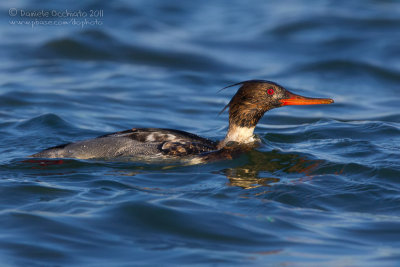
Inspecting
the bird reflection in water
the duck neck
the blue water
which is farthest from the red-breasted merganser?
the bird reflection in water

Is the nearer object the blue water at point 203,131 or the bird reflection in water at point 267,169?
the blue water at point 203,131

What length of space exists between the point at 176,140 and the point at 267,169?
136 centimetres

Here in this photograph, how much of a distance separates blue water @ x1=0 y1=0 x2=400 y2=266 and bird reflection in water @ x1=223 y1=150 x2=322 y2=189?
3 cm

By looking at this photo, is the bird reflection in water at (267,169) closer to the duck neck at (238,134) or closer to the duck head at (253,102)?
the duck neck at (238,134)

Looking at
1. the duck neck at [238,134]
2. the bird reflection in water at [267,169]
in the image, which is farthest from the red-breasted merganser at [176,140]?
the bird reflection in water at [267,169]

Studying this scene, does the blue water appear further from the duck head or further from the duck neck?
the duck head

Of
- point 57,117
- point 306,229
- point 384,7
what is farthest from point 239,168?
point 384,7

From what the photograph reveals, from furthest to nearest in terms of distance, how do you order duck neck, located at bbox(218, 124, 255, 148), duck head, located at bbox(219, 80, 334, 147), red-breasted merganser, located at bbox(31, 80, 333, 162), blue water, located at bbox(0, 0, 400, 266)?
duck neck, located at bbox(218, 124, 255, 148)
duck head, located at bbox(219, 80, 334, 147)
red-breasted merganser, located at bbox(31, 80, 333, 162)
blue water, located at bbox(0, 0, 400, 266)

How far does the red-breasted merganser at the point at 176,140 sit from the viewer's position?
9.62 metres

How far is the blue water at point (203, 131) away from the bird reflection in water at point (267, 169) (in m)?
0.03

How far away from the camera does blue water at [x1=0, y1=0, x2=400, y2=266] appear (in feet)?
22.8

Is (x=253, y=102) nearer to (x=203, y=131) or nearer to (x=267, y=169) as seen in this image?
(x=267, y=169)

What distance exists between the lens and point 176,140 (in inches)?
384

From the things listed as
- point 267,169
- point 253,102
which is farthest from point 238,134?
point 267,169
